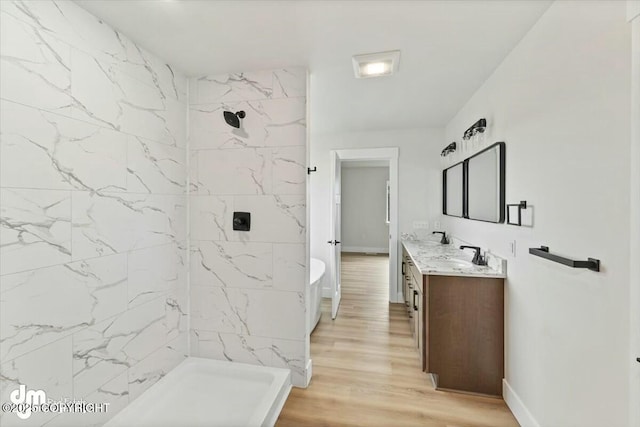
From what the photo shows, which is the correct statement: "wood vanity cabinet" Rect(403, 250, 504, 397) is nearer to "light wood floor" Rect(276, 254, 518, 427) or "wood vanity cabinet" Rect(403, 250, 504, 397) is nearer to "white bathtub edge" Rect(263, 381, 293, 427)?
"light wood floor" Rect(276, 254, 518, 427)

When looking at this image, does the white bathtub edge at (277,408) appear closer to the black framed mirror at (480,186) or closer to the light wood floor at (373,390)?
the light wood floor at (373,390)

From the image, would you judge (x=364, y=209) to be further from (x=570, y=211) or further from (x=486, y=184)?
(x=570, y=211)

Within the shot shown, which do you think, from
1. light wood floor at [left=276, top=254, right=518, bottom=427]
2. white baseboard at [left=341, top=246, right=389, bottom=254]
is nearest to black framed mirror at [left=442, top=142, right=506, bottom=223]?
light wood floor at [left=276, top=254, right=518, bottom=427]

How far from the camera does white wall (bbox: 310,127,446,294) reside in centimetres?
387

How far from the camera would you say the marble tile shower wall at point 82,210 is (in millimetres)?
1216

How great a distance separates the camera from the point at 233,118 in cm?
210

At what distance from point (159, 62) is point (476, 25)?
7.02 feet

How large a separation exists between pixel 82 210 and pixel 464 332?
2.60m

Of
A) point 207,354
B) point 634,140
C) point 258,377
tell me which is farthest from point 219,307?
point 634,140

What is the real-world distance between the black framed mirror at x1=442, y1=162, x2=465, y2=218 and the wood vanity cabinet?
3.48ft

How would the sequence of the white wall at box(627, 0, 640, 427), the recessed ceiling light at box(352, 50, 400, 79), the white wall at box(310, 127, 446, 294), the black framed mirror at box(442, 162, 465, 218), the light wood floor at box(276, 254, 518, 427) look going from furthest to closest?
the white wall at box(310, 127, 446, 294), the black framed mirror at box(442, 162, 465, 218), the recessed ceiling light at box(352, 50, 400, 79), the light wood floor at box(276, 254, 518, 427), the white wall at box(627, 0, 640, 427)

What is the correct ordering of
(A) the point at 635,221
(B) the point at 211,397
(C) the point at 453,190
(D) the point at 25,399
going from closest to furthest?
(A) the point at 635,221, (D) the point at 25,399, (B) the point at 211,397, (C) the point at 453,190

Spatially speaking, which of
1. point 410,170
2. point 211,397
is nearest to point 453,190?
point 410,170

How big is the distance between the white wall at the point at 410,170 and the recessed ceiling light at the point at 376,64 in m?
1.83
